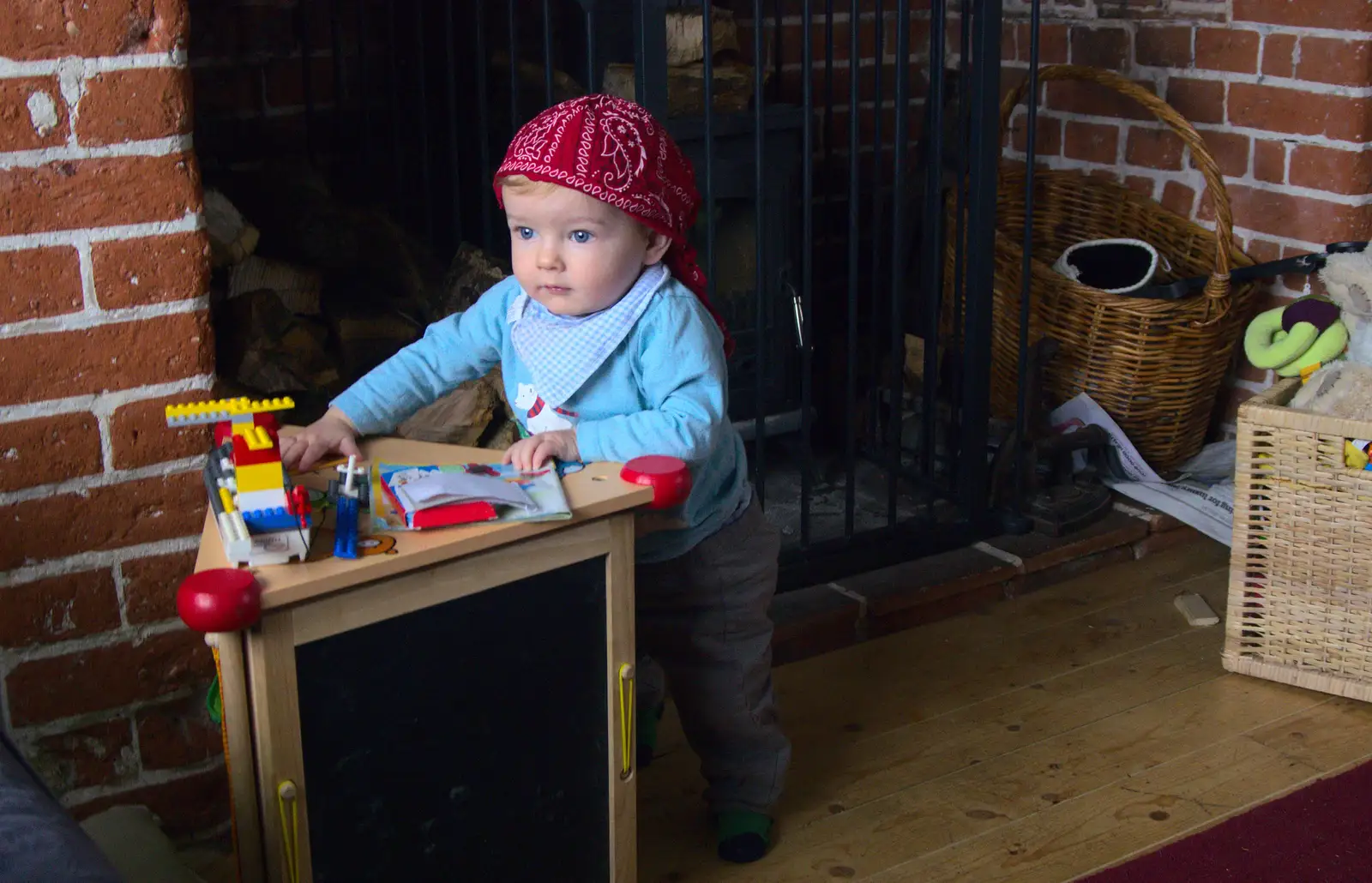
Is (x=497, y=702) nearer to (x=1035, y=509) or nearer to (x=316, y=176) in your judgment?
(x=316, y=176)

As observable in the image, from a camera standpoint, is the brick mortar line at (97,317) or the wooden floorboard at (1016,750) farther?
the wooden floorboard at (1016,750)

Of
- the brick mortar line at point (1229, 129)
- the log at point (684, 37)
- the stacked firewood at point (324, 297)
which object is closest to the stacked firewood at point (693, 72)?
the log at point (684, 37)

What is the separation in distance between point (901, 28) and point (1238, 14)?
804mm

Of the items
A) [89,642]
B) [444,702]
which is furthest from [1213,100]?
[89,642]

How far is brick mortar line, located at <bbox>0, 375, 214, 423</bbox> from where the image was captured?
134 cm

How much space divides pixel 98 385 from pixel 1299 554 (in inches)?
61.8

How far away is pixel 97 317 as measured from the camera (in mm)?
1356

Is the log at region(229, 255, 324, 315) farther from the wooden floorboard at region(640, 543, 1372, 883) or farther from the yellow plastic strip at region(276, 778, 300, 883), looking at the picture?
the yellow plastic strip at region(276, 778, 300, 883)

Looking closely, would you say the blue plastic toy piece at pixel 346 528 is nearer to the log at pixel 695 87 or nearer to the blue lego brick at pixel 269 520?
the blue lego brick at pixel 269 520

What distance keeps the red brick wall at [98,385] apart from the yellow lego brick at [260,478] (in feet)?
1.04

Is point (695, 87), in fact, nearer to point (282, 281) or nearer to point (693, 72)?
point (693, 72)

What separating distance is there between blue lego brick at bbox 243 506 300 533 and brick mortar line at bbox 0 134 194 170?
41 centimetres

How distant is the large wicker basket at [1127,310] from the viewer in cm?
245

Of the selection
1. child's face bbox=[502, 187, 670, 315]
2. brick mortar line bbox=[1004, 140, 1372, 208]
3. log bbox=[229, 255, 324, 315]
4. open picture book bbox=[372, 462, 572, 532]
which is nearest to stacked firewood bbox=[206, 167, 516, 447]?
log bbox=[229, 255, 324, 315]
